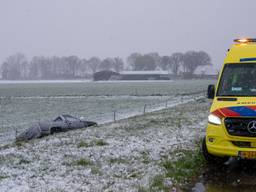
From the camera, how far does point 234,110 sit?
7398 millimetres

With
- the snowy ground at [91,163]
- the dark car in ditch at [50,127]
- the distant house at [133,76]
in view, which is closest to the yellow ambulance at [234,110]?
the snowy ground at [91,163]

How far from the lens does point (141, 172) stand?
797 cm

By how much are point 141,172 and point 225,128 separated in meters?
1.98

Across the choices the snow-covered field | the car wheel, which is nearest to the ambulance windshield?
the car wheel

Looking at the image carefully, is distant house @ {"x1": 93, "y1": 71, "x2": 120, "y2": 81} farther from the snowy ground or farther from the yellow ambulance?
the yellow ambulance

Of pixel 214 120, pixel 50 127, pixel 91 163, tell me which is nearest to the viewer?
pixel 214 120

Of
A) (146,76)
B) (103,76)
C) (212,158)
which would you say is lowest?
(103,76)

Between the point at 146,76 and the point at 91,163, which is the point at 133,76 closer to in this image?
the point at 146,76

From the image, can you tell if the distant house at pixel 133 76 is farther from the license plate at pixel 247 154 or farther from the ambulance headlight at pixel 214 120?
the license plate at pixel 247 154

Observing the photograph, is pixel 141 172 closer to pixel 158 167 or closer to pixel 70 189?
pixel 158 167

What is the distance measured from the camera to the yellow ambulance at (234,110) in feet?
23.9

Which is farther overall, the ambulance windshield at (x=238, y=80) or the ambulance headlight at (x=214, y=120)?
the ambulance windshield at (x=238, y=80)

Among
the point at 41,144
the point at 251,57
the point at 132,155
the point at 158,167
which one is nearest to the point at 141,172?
the point at 158,167

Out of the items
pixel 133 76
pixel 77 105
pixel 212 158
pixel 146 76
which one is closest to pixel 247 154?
pixel 212 158
